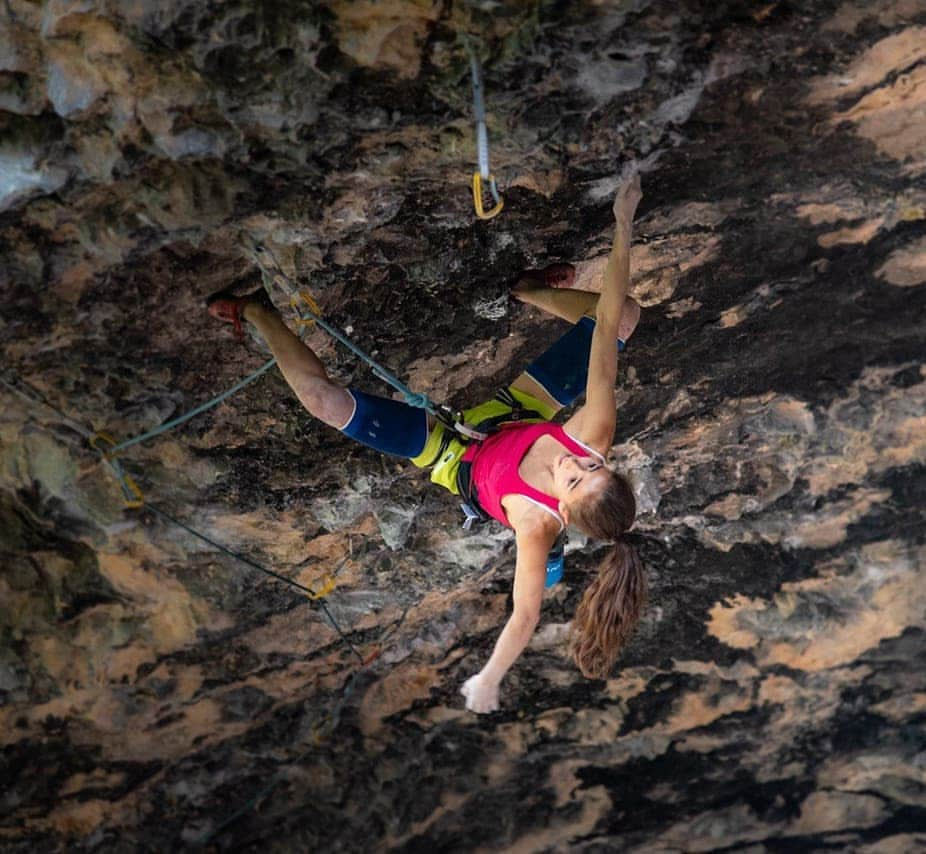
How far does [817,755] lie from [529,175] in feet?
12.4

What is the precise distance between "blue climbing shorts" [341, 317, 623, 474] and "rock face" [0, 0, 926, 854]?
0.34 m

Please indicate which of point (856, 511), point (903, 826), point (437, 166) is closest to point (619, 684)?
point (856, 511)

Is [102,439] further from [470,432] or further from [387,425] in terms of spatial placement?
[470,432]

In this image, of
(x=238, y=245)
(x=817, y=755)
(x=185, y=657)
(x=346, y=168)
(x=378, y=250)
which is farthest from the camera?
(x=817, y=755)

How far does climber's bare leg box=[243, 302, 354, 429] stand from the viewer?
3.06 metres

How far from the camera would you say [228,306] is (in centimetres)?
318

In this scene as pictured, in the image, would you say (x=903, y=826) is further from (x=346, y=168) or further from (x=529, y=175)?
(x=346, y=168)

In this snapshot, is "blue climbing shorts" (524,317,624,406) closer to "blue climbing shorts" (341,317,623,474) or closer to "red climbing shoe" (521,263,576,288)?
"blue climbing shorts" (341,317,623,474)

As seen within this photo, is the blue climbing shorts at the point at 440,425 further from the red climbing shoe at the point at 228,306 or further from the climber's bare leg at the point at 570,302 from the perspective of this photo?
the red climbing shoe at the point at 228,306

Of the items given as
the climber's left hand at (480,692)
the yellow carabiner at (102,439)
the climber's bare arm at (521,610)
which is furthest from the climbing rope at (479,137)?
the yellow carabiner at (102,439)


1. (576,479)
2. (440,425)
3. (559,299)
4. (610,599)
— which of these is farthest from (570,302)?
(610,599)

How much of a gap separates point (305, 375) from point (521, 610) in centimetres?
93

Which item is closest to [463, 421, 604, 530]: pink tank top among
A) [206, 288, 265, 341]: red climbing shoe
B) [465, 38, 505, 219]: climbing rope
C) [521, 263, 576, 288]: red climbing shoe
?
[521, 263, 576, 288]: red climbing shoe

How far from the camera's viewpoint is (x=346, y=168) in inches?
111
